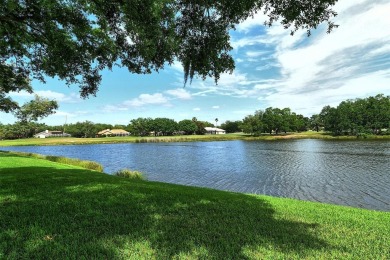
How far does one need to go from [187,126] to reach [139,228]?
162 meters

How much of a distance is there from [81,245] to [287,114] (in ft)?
507

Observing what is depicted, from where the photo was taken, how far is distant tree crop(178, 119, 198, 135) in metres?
168

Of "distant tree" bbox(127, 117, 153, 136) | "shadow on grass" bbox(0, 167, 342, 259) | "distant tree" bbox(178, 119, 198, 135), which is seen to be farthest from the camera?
"distant tree" bbox(178, 119, 198, 135)

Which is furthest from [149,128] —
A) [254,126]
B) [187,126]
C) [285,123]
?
[285,123]

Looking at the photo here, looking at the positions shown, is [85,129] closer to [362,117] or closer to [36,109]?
[36,109]

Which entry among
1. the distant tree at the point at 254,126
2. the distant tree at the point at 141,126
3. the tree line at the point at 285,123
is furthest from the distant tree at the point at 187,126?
the distant tree at the point at 254,126

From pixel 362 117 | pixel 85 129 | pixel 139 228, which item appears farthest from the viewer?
pixel 85 129

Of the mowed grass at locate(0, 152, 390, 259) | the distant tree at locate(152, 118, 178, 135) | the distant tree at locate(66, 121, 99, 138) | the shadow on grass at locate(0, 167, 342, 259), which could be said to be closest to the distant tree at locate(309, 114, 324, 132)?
the distant tree at locate(152, 118, 178, 135)

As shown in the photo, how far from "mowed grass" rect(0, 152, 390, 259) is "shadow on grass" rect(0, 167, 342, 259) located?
0.06 feet

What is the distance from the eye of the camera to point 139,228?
6.01 meters

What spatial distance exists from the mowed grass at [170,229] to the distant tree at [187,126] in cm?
15862

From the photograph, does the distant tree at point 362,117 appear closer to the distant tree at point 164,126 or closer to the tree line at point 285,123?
the tree line at point 285,123

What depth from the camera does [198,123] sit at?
17700 centimetres

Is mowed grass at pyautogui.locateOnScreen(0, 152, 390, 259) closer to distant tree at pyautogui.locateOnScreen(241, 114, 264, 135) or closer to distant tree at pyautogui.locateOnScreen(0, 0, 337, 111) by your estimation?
Answer: distant tree at pyautogui.locateOnScreen(0, 0, 337, 111)
